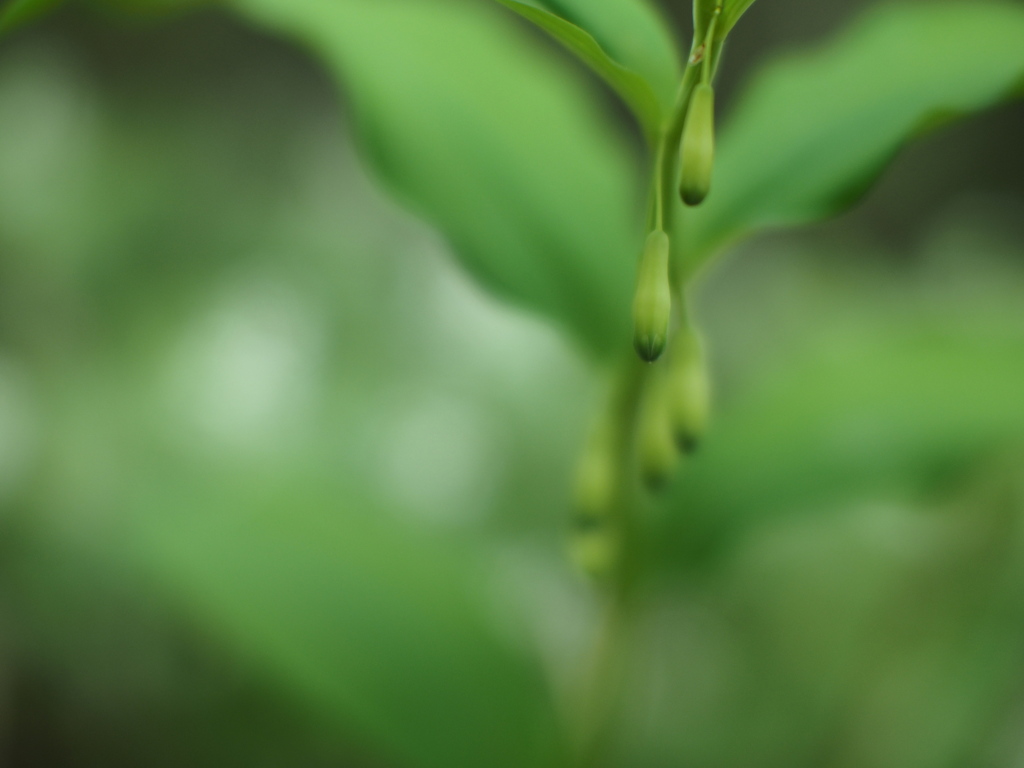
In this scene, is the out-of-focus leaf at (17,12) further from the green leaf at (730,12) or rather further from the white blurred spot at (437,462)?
the white blurred spot at (437,462)

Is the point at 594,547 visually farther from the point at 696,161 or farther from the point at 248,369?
the point at 248,369

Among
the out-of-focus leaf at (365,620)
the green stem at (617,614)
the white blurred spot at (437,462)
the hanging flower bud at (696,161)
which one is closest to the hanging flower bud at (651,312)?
the hanging flower bud at (696,161)

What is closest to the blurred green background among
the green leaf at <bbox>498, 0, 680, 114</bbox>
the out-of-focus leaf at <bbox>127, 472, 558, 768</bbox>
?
the out-of-focus leaf at <bbox>127, 472, 558, 768</bbox>

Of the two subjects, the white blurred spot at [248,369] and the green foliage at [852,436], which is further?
the white blurred spot at [248,369]

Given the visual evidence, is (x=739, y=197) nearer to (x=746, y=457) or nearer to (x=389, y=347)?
(x=746, y=457)

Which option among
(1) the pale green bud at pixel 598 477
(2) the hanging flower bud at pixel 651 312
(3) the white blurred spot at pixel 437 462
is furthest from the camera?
(3) the white blurred spot at pixel 437 462

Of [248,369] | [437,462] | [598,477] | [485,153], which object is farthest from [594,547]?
[248,369]

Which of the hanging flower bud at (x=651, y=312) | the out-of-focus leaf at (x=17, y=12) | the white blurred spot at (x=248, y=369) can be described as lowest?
the white blurred spot at (x=248, y=369)

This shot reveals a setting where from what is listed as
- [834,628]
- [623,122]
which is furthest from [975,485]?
[623,122]
